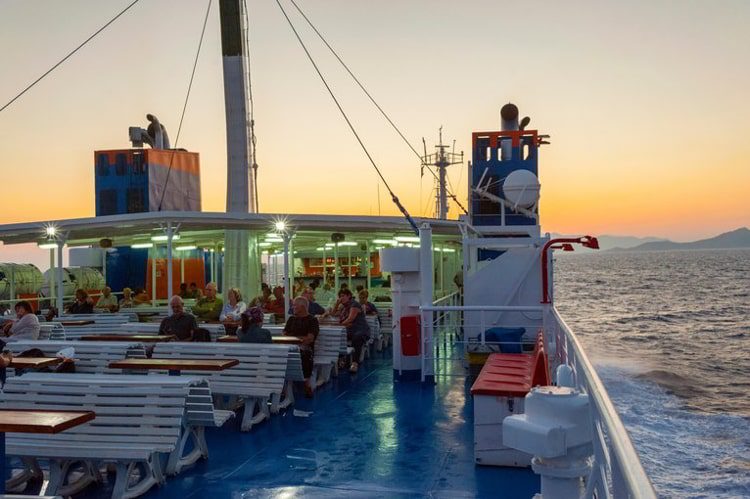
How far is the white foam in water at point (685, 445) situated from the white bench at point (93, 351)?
22.3 feet

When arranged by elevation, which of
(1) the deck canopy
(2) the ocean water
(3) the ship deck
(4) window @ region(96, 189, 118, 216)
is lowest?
(2) the ocean water

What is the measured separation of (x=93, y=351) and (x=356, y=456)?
311 cm

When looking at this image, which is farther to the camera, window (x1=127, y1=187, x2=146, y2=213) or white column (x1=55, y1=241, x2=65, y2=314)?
window (x1=127, y1=187, x2=146, y2=213)

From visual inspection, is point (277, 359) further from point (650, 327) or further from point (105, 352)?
point (650, 327)

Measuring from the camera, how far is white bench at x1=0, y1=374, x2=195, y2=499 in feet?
16.2

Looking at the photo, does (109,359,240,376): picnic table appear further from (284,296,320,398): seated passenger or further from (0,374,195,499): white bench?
(284,296,320,398): seated passenger

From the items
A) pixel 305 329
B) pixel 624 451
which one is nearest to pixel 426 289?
pixel 305 329

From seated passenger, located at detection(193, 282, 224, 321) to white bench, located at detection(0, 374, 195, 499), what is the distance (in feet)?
20.9

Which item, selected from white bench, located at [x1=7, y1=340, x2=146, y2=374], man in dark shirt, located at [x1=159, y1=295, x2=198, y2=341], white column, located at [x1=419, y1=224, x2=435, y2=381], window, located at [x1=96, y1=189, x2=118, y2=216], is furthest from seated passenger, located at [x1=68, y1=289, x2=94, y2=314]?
window, located at [x1=96, y1=189, x2=118, y2=216]

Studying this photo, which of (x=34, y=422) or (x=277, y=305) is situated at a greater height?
(x=277, y=305)

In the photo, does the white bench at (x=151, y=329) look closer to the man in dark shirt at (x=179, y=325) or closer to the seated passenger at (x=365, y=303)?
the man in dark shirt at (x=179, y=325)

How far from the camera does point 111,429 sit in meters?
5.14

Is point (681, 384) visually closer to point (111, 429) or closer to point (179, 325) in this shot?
point (179, 325)

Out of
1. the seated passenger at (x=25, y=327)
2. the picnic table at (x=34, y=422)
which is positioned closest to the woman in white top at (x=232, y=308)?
the seated passenger at (x=25, y=327)
